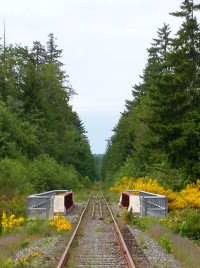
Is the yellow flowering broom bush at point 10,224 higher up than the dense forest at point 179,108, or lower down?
lower down

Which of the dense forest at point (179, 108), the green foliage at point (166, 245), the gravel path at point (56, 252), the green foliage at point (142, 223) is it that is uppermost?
the dense forest at point (179, 108)

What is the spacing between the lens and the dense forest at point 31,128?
3179cm

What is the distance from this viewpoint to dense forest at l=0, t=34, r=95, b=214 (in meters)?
31.8

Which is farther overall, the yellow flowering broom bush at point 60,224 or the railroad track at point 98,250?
the yellow flowering broom bush at point 60,224

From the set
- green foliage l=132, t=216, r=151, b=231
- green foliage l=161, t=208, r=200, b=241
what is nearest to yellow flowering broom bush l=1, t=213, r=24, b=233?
green foliage l=132, t=216, r=151, b=231

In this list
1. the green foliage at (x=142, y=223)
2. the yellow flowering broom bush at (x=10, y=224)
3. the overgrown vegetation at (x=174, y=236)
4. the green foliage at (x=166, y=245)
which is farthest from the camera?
the green foliage at (x=142, y=223)

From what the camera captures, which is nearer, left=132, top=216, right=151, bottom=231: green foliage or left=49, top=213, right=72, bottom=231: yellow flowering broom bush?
left=49, top=213, right=72, bottom=231: yellow flowering broom bush

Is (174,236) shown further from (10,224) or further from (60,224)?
(10,224)

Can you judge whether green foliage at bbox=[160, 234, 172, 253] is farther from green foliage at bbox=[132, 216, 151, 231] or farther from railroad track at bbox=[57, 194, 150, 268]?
green foliage at bbox=[132, 216, 151, 231]

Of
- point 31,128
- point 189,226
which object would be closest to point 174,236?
point 189,226

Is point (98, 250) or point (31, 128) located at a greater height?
point (31, 128)

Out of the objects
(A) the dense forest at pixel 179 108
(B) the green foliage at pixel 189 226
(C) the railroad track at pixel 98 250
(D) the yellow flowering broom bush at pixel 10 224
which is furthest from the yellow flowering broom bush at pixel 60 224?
(A) the dense forest at pixel 179 108

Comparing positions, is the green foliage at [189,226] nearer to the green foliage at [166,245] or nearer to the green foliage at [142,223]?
the green foliage at [142,223]

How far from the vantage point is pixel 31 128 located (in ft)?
178
